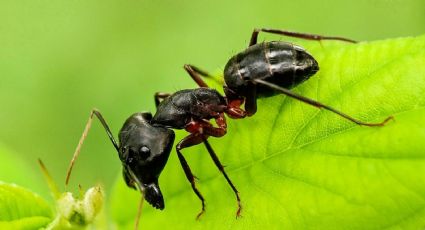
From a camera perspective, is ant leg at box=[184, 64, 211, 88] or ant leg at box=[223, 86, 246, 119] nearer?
ant leg at box=[223, 86, 246, 119]

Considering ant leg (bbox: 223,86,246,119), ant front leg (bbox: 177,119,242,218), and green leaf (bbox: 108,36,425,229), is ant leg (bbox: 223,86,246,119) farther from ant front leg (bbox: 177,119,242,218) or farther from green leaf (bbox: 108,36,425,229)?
green leaf (bbox: 108,36,425,229)

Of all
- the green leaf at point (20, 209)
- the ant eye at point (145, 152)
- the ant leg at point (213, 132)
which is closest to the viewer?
the green leaf at point (20, 209)

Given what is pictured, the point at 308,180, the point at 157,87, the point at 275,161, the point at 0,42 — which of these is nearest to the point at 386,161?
the point at 308,180

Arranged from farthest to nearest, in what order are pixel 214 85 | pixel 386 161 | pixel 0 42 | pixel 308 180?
pixel 0 42, pixel 214 85, pixel 308 180, pixel 386 161

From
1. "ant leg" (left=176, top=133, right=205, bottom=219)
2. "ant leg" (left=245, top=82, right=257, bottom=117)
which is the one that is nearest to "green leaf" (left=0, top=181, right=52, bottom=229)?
"ant leg" (left=176, top=133, right=205, bottom=219)

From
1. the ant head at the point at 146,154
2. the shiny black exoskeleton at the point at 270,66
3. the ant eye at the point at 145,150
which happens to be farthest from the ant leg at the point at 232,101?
the ant eye at the point at 145,150

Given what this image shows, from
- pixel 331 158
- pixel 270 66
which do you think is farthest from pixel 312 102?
pixel 270 66

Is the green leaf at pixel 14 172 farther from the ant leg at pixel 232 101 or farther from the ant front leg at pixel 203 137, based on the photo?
the ant leg at pixel 232 101

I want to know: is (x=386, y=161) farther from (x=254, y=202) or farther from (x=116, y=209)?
(x=116, y=209)
